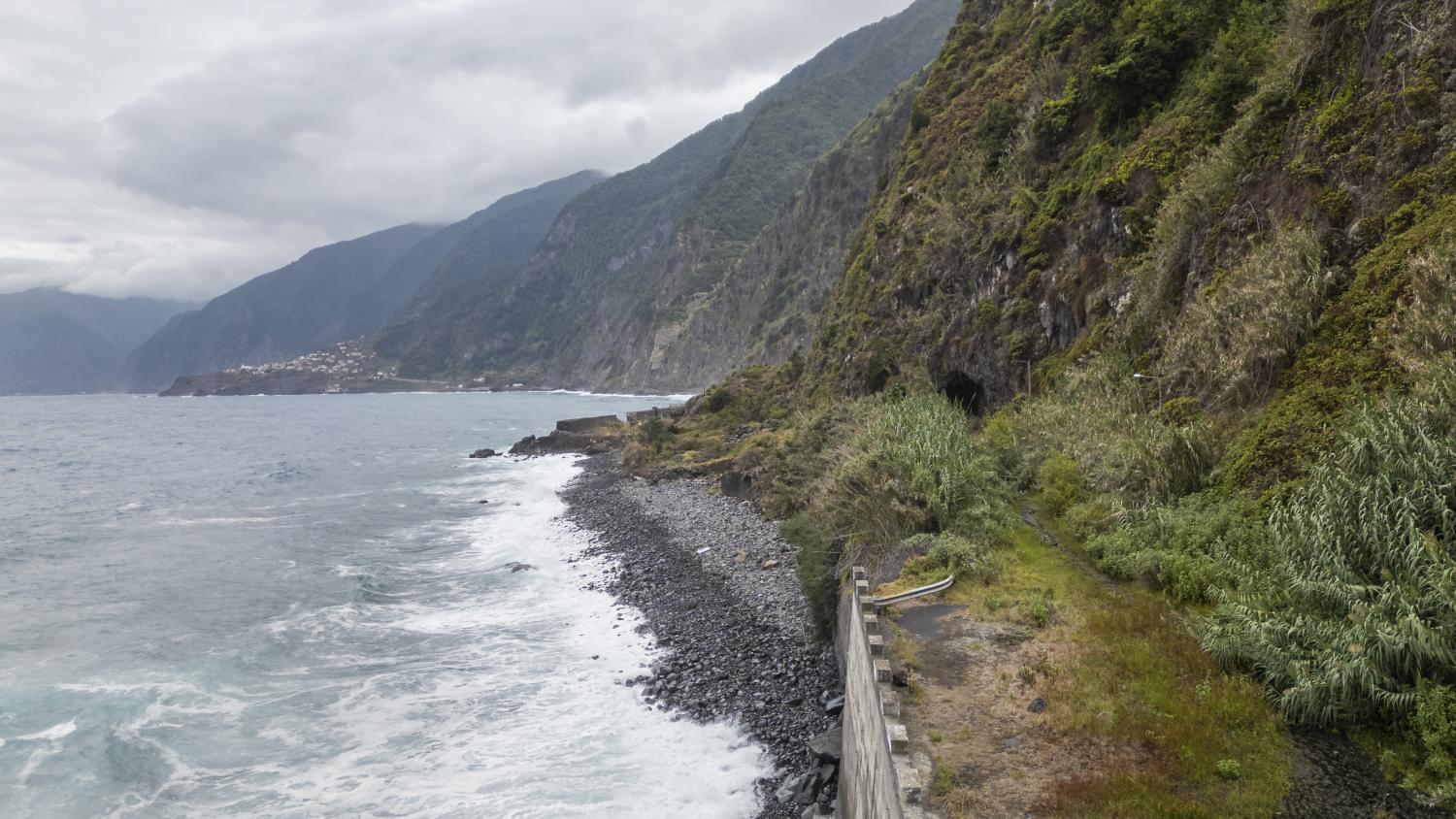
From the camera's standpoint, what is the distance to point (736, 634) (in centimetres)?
1897

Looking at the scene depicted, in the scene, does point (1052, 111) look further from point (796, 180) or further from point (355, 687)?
point (796, 180)

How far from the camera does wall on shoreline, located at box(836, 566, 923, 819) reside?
23.5ft

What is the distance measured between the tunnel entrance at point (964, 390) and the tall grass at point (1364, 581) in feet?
61.6

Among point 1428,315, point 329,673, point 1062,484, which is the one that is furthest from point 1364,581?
point 329,673

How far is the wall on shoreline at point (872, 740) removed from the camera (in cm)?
716

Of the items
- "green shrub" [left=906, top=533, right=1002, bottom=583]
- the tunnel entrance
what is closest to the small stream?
"green shrub" [left=906, top=533, right=1002, bottom=583]

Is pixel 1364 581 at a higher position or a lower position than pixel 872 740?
higher

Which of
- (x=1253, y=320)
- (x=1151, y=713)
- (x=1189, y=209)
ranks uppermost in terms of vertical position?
(x=1189, y=209)

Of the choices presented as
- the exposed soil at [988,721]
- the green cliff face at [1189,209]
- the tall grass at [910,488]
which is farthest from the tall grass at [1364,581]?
the tall grass at [910,488]

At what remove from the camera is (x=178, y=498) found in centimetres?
4747

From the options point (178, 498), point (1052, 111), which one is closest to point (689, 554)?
point (1052, 111)

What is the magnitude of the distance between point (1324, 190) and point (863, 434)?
10890 millimetres

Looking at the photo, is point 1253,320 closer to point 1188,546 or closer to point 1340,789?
point 1188,546

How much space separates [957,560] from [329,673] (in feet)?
54.2
